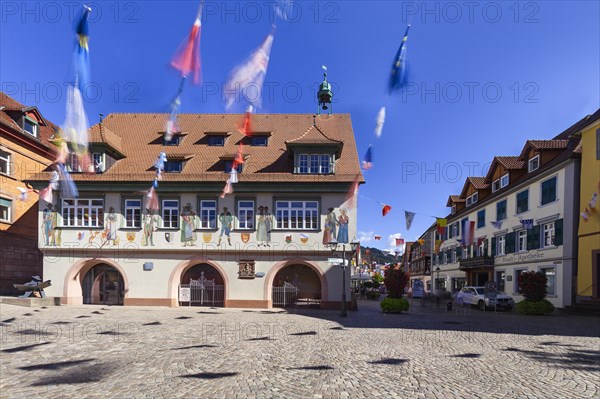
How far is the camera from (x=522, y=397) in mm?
6730

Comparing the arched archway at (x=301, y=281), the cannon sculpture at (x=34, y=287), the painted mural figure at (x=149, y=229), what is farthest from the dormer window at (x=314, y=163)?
the cannon sculpture at (x=34, y=287)

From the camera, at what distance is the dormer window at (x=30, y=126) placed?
27.3 m

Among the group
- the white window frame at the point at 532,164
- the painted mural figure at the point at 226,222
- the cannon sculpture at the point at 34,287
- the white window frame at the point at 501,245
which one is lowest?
the cannon sculpture at the point at 34,287

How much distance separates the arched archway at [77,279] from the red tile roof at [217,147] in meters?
4.87

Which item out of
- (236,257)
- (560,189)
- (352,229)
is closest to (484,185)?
(560,189)

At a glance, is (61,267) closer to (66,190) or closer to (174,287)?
(66,190)

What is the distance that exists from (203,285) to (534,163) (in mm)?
24977

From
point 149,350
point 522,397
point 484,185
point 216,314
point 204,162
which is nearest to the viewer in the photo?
point 522,397

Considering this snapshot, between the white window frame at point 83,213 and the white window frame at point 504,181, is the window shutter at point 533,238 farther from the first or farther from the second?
the white window frame at point 83,213

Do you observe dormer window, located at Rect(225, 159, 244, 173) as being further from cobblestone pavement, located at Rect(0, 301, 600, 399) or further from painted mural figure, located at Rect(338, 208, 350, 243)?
cobblestone pavement, located at Rect(0, 301, 600, 399)

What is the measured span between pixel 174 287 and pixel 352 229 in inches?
424

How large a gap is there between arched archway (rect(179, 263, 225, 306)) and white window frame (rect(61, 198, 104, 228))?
5.89m

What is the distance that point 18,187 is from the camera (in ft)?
81.8

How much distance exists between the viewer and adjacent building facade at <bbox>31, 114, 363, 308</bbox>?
21.9 m
